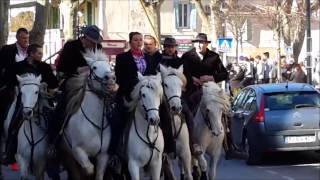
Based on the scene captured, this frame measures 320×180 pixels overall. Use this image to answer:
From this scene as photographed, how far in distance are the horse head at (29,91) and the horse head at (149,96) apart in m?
1.36

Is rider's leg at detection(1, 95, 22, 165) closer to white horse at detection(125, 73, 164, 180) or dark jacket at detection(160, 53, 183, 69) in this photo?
white horse at detection(125, 73, 164, 180)

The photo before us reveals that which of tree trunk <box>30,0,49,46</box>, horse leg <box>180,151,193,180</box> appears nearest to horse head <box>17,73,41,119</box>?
horse leg <box>180,151,193,180</box>

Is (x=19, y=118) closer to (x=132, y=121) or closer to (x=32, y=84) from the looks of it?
(x=32, y=84)

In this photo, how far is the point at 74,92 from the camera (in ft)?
35.2

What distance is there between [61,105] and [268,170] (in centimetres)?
607

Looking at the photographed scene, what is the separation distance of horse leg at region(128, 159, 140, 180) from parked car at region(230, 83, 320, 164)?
6466 millimetres

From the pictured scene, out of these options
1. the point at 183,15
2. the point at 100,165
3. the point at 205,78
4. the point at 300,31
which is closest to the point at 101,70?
the point at 100,165

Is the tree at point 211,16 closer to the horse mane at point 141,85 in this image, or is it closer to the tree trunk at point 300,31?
the tree trunk at point 300,31

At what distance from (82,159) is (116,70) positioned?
1.46m

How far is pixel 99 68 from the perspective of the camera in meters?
10.1

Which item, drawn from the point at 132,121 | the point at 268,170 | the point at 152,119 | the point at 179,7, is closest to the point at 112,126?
the point at 132,121

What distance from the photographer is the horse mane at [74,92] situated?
10500 mm

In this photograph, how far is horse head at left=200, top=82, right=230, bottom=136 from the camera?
12047 millimetres

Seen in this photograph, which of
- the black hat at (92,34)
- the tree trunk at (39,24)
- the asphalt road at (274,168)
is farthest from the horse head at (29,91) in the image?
the tree trunk at (39,24)
